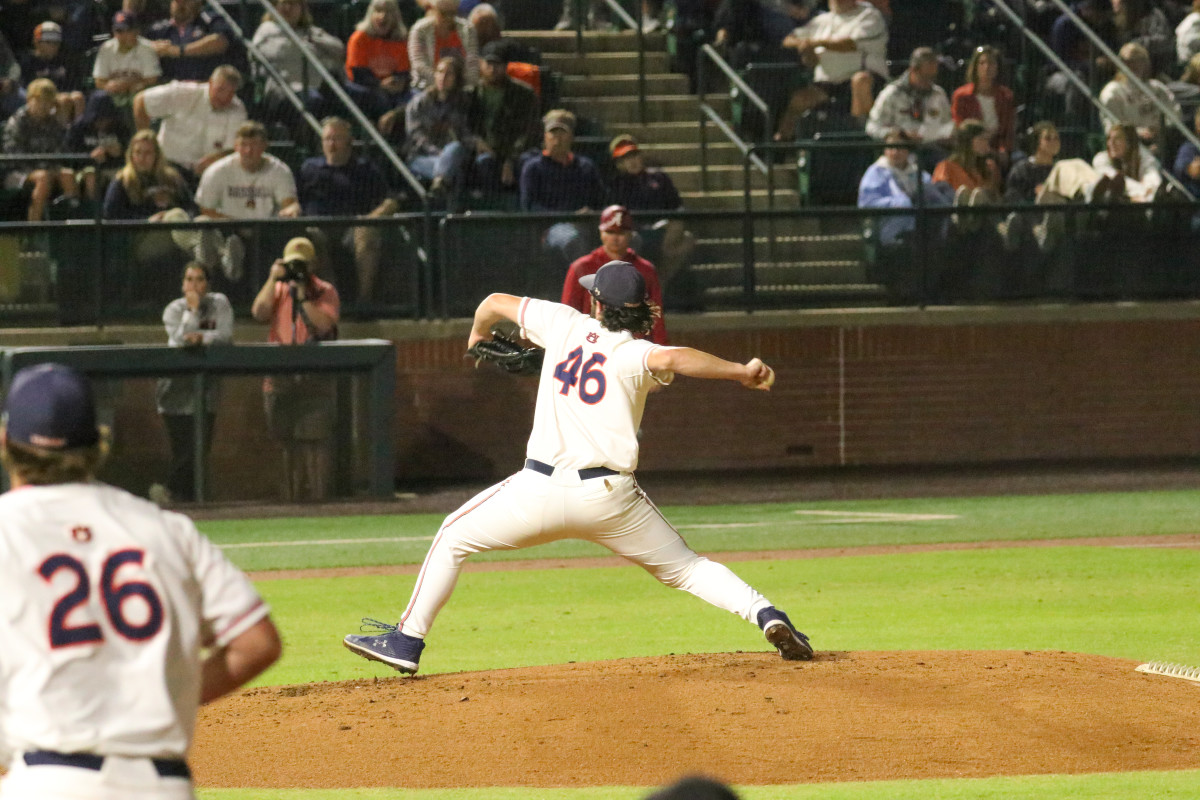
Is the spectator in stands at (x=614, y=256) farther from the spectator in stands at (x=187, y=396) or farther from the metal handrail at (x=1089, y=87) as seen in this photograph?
the metal handrail at (x=1089, y=87)

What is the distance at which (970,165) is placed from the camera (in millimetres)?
17609

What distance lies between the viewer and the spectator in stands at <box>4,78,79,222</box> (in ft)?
52.2

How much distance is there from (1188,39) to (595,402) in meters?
15.9

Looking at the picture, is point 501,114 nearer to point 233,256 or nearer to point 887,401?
point 233,256

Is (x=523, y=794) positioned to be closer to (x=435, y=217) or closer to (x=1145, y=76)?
(x=435, y=217)

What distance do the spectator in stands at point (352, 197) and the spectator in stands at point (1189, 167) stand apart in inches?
345

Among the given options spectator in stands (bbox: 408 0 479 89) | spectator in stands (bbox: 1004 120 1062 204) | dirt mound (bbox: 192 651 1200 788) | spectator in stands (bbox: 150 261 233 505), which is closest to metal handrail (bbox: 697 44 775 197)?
spectator in stands (bbox: 1004 120 1062 204)

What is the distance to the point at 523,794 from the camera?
6051mm

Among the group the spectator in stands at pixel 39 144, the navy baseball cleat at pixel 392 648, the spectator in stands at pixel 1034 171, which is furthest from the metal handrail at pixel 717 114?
the navy baseball cleat at pixel 392 648

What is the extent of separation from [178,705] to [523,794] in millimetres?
2939

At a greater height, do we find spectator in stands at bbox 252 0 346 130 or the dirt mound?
spectator in stands at bbox 252 0 346 130

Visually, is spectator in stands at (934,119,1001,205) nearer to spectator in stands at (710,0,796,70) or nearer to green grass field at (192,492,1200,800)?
spectator in stands at (710,0,796,70)

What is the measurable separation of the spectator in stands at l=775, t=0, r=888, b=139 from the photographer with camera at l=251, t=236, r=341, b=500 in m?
6.30

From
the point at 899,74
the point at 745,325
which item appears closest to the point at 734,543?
the point at 745,325
